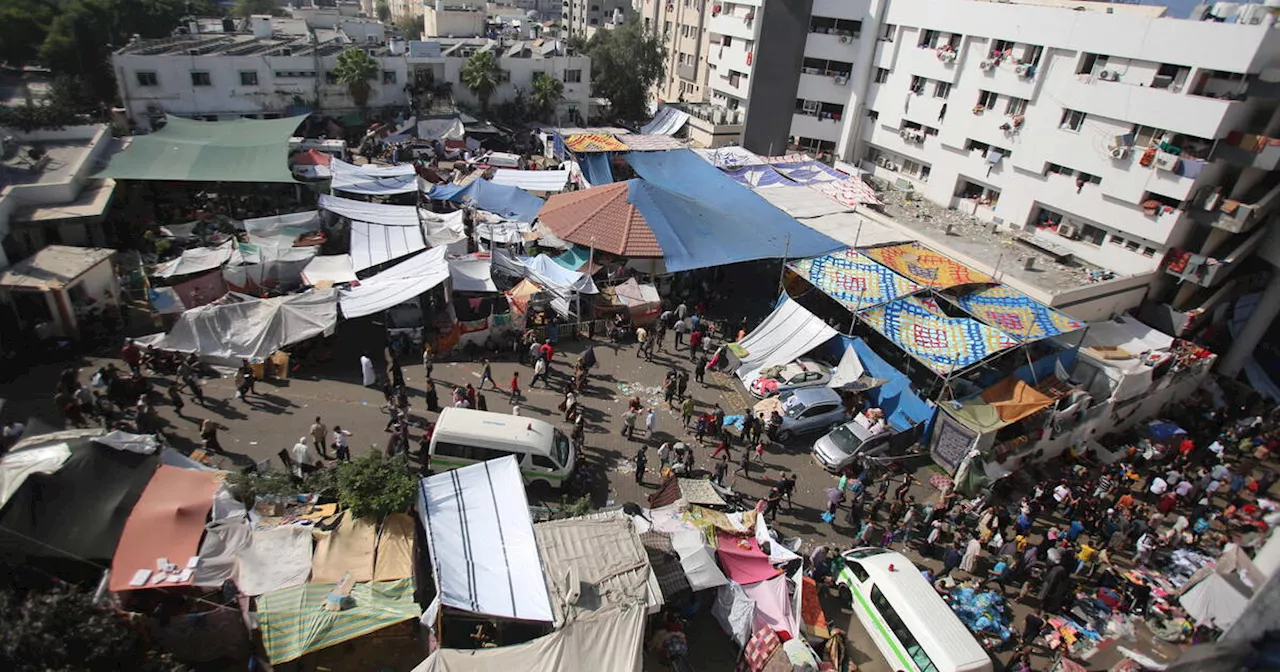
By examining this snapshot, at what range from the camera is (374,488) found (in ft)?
34.2

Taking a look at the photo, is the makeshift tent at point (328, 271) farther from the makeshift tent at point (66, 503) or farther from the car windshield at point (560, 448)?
the car windshield at point (560, 448)

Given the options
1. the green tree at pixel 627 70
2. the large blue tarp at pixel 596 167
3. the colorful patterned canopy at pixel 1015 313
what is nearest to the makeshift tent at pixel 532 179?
the large blue tarp at pixel 596 167

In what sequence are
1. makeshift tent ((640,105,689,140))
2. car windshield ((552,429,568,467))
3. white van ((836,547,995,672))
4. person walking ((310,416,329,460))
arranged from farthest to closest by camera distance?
makeshift tent ((640,105,689,140)) → person walking ((310,416,329,460)) → car windshield ((552,429,568,467)) → white van ((836,547,995,672))

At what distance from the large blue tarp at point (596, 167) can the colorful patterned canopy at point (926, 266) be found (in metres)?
12.8

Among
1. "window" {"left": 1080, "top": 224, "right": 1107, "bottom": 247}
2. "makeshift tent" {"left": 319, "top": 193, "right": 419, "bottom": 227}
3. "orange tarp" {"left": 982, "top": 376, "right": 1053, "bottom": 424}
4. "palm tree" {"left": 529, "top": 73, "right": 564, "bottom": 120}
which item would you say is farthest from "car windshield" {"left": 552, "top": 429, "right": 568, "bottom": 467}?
"palm tree" {"left": 529, "top": 73, "right": 564, "bottom": 120}

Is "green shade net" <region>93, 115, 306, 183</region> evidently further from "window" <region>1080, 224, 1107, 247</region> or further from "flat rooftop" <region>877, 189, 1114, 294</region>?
"window" <region>1080, 224, 1107, 247</region>

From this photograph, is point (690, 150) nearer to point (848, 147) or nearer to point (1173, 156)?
point (848, 147)

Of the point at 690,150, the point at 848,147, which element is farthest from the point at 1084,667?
the point at 848,147

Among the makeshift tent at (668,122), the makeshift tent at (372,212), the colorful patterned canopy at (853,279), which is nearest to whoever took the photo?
the colorful patterned canopy at (853,279)

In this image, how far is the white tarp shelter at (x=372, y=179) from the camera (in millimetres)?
24688

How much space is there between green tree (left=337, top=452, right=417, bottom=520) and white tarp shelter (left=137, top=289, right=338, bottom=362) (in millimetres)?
6649

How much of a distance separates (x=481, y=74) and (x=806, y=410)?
101 feet

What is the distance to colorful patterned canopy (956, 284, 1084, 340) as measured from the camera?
1667cm

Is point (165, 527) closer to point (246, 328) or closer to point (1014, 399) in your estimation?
point (246, 328)
